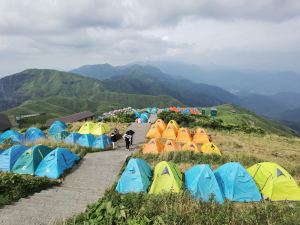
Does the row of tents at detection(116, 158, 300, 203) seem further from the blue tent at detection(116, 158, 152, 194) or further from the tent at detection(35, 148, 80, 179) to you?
the tent at detection(35, 148, 80, 179)

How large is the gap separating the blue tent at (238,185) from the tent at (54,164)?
946 cm

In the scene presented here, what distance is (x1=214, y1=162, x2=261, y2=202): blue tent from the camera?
1445 centimetres

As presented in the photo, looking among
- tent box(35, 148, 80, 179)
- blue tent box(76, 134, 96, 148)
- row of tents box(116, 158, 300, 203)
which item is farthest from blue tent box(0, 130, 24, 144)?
row of tents box(116, 158, 300, 203)

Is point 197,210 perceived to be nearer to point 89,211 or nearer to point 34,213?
point 89,211

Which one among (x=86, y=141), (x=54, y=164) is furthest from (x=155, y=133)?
(x=54, y=164)

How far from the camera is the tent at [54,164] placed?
17672mm

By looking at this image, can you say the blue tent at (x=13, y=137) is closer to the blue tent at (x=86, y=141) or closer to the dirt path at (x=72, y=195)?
the blue tent at (x=86, y=141)

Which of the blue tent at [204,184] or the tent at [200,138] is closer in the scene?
the blue tent at [204,184]

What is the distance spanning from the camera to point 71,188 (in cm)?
1563

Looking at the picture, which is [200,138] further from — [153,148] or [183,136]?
[153,148]

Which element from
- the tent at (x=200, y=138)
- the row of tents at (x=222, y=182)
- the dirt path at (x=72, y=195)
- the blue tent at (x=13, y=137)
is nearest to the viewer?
the dirt path at (x=72, y=195)

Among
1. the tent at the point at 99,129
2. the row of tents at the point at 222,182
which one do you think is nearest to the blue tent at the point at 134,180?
the row of tents at the point at 222,182

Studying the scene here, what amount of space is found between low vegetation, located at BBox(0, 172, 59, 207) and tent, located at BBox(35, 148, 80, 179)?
6.79 feet

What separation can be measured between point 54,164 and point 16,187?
4.67 meters
